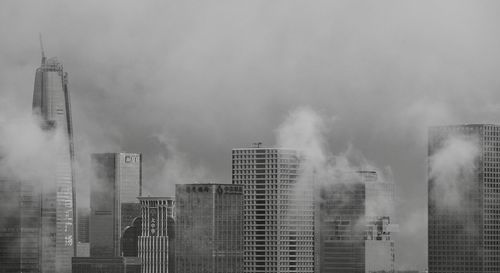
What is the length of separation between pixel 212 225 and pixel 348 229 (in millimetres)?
25206

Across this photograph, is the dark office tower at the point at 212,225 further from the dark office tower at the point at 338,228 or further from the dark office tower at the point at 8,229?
the dark office tower at the point at 8,229

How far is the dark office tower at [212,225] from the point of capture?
180000 millimetres

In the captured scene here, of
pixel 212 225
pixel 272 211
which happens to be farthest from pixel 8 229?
pixel 272 211

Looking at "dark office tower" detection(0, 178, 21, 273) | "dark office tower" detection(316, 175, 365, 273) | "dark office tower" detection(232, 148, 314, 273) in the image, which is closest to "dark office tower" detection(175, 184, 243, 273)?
"dark office tower" detection(232, 148, 314, 273)

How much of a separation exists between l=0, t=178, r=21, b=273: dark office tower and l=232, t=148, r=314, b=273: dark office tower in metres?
30.0

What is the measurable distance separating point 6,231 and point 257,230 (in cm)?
3415

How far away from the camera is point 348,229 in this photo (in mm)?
198750

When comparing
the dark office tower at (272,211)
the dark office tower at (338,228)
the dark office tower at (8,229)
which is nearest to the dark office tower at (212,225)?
the dark office tower at (272,211)

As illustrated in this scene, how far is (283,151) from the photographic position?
185 metres

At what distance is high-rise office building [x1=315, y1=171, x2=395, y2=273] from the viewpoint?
195m

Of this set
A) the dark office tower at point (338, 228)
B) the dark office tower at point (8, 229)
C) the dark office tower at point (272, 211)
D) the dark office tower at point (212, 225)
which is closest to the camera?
the dark office tower at point (212, 225)

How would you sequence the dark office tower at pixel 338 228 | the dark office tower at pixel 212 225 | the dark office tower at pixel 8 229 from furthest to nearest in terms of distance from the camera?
1. the dark office tower at pixel 8 229
2. the dark office tower at pixel 338 228
3. the dark office tower at pixel 212 225

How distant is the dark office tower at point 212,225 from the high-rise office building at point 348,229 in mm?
14723

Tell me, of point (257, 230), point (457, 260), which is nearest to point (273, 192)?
point (257, 230)
